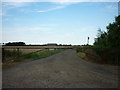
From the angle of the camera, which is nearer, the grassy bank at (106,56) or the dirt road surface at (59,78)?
the dirt road surface at (59,78)

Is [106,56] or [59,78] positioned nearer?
[59,78]

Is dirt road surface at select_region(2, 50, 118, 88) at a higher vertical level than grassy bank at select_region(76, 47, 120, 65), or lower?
lower

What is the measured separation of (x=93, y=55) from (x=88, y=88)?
9.27 m

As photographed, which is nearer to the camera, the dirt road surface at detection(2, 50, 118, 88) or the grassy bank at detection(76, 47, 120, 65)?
the dirt road surface at detection(2, 50, 118, 88)

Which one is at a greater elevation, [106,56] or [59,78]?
[106,56]

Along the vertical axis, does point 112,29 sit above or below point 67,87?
above

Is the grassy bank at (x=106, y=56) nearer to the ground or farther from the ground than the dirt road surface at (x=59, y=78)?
farther from the ground

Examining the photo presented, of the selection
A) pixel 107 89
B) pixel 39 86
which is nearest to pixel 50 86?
pixel 39 86

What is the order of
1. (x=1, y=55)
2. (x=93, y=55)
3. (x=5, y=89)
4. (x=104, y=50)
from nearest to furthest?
(x=5, y=89), (x=1, y=55), (x=104, y=50), (x=93, y=55)

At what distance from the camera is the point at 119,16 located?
11.1 meters

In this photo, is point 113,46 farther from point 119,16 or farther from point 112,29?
point 119,16

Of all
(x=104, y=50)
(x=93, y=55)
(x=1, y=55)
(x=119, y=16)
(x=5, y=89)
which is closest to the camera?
(x=5, y=89)

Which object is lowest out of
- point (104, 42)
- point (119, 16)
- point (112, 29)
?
point (104, 42)

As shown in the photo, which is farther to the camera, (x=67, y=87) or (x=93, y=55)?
(x=93, y=55)
